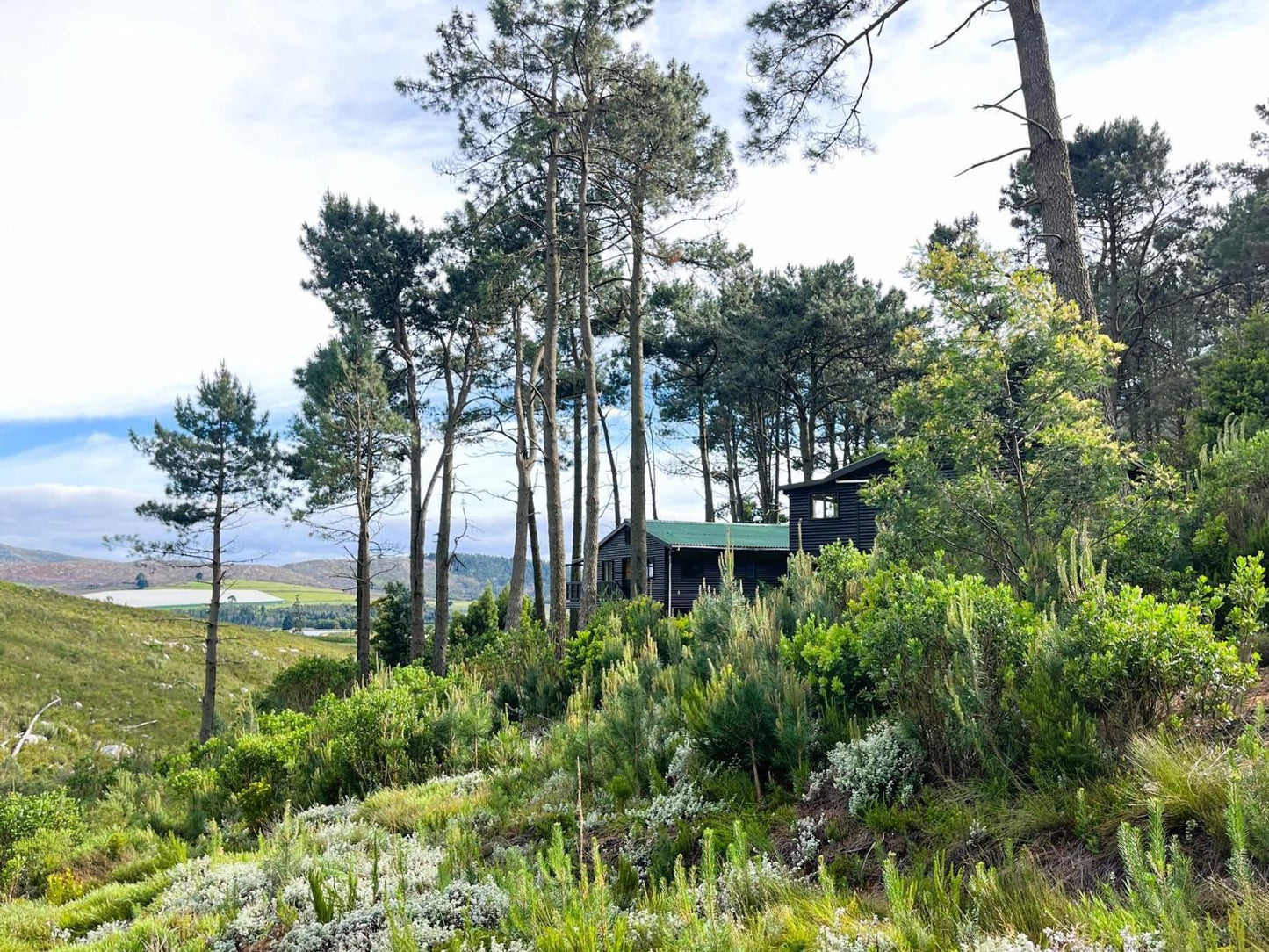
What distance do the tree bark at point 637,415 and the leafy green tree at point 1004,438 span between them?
888cm

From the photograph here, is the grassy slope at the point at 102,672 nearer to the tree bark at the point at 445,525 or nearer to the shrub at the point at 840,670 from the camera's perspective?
the tree bark at the point at 445,525

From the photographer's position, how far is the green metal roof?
28.2 metres

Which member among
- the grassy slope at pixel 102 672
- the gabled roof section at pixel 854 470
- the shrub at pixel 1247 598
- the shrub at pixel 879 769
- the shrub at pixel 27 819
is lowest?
the grassy slope at pixel 102 672

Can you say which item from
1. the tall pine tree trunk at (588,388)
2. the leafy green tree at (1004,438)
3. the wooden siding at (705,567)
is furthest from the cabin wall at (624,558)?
the leafy green tree at (1004,438)

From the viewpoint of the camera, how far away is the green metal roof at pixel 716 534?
28.2 m

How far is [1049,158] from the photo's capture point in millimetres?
8219

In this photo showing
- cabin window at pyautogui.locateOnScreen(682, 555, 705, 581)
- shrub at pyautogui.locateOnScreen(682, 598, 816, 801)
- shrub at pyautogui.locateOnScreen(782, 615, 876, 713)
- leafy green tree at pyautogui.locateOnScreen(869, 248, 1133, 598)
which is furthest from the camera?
cabin window at pyautogui.locateOnScreen(682, 555, 705, 581)

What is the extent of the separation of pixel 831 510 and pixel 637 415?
13345 millimetres

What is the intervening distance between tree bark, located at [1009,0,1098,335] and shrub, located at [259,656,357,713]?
18.3 meters

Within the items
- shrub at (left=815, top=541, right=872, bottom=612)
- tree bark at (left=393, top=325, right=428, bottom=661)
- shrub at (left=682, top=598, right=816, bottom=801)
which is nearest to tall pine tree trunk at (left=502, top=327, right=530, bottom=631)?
tree bark at (left=393, top=325, right=428, bottom=661)

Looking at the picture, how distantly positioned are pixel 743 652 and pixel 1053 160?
6.52 meters

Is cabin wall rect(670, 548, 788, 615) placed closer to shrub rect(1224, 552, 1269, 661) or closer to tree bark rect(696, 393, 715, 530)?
tree bark rect(696, 393, 715, 530)

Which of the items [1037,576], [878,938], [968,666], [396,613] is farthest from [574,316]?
[878,938]

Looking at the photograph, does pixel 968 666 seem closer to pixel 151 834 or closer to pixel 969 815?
pixel 969 815
